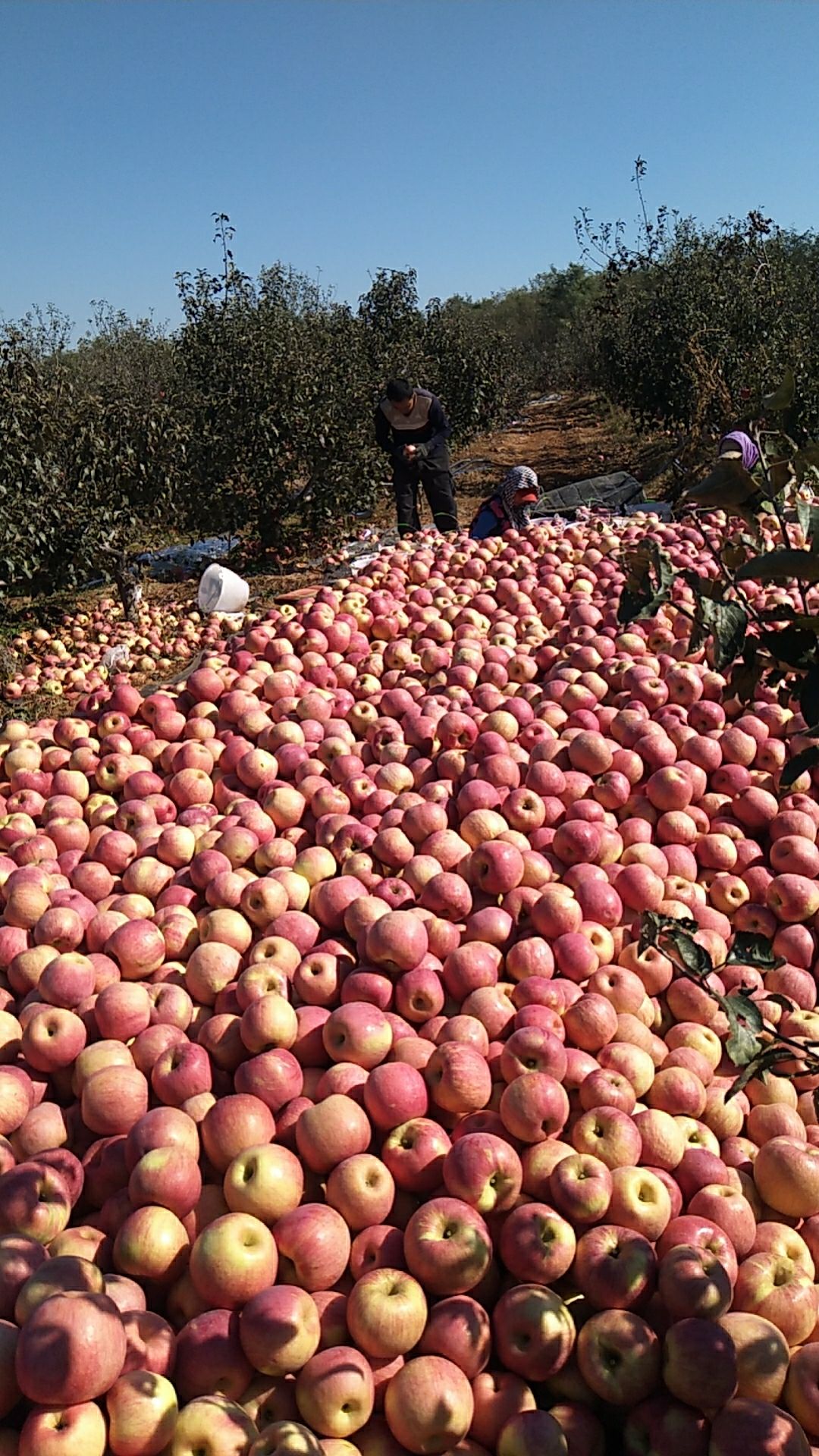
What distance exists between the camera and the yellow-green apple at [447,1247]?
6.29ft

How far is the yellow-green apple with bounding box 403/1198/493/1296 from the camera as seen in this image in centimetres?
192

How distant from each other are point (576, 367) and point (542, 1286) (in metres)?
35.6

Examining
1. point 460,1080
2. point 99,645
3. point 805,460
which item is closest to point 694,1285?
point 460,1080

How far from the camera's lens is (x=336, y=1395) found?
1.75 metres

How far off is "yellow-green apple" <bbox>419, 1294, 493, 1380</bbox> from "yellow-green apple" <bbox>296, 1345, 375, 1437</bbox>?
0.49 ft

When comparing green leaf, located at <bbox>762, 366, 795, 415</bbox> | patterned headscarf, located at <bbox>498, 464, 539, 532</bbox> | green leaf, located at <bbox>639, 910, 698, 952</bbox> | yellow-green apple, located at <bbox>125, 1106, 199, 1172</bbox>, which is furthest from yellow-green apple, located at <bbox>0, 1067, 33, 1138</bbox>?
patterned headscarf, located at <bbox>498, 464, 539, 532</bbox>

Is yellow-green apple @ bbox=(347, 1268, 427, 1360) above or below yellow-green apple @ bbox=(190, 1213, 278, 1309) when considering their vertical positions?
below

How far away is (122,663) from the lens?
7.87 metres

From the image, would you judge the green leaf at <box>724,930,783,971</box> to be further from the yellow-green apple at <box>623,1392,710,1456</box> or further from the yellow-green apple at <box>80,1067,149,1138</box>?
the yellow-green apple at <box>80,1067,149,1138</box>

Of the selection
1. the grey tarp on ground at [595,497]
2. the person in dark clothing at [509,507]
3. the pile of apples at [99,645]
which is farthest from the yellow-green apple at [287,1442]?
the grey tarp on ground at [595,497]

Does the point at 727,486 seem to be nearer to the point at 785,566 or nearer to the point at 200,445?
the point at 785,566

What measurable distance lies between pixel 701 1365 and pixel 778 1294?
32cm

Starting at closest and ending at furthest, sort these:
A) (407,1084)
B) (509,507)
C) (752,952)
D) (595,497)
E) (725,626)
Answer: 1. (725,626)
2. (752,952)
3. (407,1084)
4. (509,507)
5. (595,497)

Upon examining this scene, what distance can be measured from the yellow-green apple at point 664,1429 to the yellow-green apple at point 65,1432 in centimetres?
94
